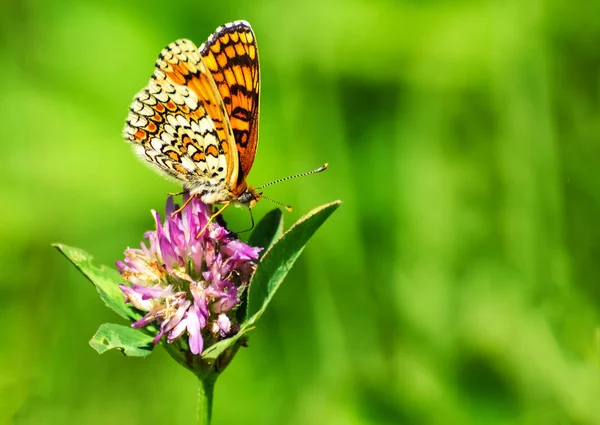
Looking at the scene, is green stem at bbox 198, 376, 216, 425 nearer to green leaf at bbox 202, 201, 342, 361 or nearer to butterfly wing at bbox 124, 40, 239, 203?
green leaf at bbox 202, 201, 342, 361

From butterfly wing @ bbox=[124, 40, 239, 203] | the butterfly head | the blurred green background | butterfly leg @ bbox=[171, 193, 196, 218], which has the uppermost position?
butterfly wing @ bbox=[124, 40, 239, 203]

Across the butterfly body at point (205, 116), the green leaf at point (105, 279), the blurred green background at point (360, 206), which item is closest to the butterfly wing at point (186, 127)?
the butterfly body at point (205, 116)

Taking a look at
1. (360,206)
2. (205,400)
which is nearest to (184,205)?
(205,400)

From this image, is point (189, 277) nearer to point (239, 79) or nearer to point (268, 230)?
point (268, 230)

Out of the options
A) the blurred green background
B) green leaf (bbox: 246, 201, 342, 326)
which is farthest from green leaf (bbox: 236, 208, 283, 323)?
the blurred green background

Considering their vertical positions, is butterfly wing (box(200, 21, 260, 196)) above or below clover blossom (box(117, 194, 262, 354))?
above

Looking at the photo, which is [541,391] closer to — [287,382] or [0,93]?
[287,382]

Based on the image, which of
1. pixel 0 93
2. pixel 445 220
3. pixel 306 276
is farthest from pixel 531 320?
pixel 0 93
